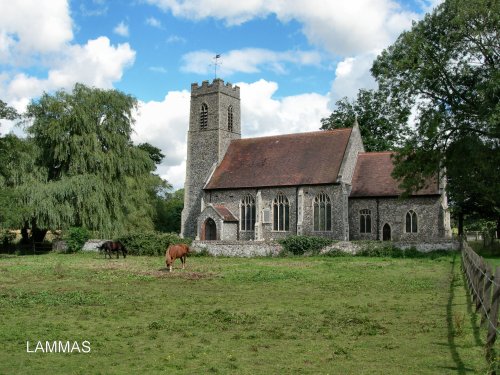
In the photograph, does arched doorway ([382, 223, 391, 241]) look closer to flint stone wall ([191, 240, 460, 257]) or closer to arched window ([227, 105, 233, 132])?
flint stone wall ([191, 240, 460, 257])

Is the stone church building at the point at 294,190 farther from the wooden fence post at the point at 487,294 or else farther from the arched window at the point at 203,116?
the wooden fence post at the point at 487,294

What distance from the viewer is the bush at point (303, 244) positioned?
3209cm

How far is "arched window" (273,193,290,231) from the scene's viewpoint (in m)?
39.4

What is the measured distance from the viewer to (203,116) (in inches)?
1852

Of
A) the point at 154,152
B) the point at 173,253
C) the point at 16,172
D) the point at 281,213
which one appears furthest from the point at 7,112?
the point at 154,152

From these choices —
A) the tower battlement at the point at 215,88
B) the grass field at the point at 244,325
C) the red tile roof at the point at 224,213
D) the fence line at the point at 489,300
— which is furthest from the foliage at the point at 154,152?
the fence line at the point at 489,300

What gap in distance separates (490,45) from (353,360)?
23.3 meters

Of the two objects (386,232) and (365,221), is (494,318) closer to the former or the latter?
(386,232)

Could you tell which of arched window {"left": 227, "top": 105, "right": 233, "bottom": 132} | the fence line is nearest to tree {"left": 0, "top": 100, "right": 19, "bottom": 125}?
arched window {"left": 227, "top": 105, "right": 233, "bottom": 132}

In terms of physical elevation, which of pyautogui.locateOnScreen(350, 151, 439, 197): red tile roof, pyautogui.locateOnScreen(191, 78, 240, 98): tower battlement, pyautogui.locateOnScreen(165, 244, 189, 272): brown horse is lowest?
pyautogui.locateOnScreen(165, 244, 189, 272): brown horse

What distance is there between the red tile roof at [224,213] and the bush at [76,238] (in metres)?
9.87

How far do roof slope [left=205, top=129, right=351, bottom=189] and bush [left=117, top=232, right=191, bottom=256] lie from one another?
9590mm

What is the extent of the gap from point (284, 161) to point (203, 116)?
999 cm

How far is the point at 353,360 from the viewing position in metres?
8.09
